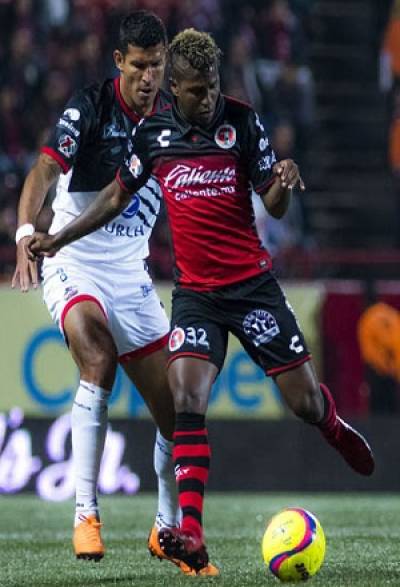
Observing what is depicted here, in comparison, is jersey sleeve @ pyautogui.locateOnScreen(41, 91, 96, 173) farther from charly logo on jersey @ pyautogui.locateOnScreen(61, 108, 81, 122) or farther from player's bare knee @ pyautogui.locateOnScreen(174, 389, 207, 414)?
player's bare knee @ pyautogui.locateOnScreen(174, 389, 207, 414)

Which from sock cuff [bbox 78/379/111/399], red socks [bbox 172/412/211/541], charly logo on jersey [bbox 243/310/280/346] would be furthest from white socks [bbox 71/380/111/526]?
charly logo on jersey [bbox 243/310/280/346]

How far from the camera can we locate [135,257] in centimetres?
765

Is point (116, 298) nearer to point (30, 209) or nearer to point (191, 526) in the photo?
point (30, 209)

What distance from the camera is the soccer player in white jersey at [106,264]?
A: 7.19 metres

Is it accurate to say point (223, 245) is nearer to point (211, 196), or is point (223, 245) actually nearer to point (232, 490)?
point (211, 196)

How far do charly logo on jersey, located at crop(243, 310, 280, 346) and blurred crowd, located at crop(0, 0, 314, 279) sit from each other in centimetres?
666

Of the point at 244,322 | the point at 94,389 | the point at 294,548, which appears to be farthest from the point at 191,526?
the point at 94,389

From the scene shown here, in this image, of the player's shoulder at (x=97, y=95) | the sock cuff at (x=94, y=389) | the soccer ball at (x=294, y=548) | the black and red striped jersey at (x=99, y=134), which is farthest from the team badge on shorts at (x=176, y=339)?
the player's shoulder at (x=97, y=95)

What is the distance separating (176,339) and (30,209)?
97 cm

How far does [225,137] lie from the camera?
266 inches

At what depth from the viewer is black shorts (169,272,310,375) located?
6.78m

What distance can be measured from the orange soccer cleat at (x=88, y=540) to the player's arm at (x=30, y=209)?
102 centimetres

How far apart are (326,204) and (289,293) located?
149 inches

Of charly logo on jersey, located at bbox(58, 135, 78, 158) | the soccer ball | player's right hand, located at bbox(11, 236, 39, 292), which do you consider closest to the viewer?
the soccer ball
